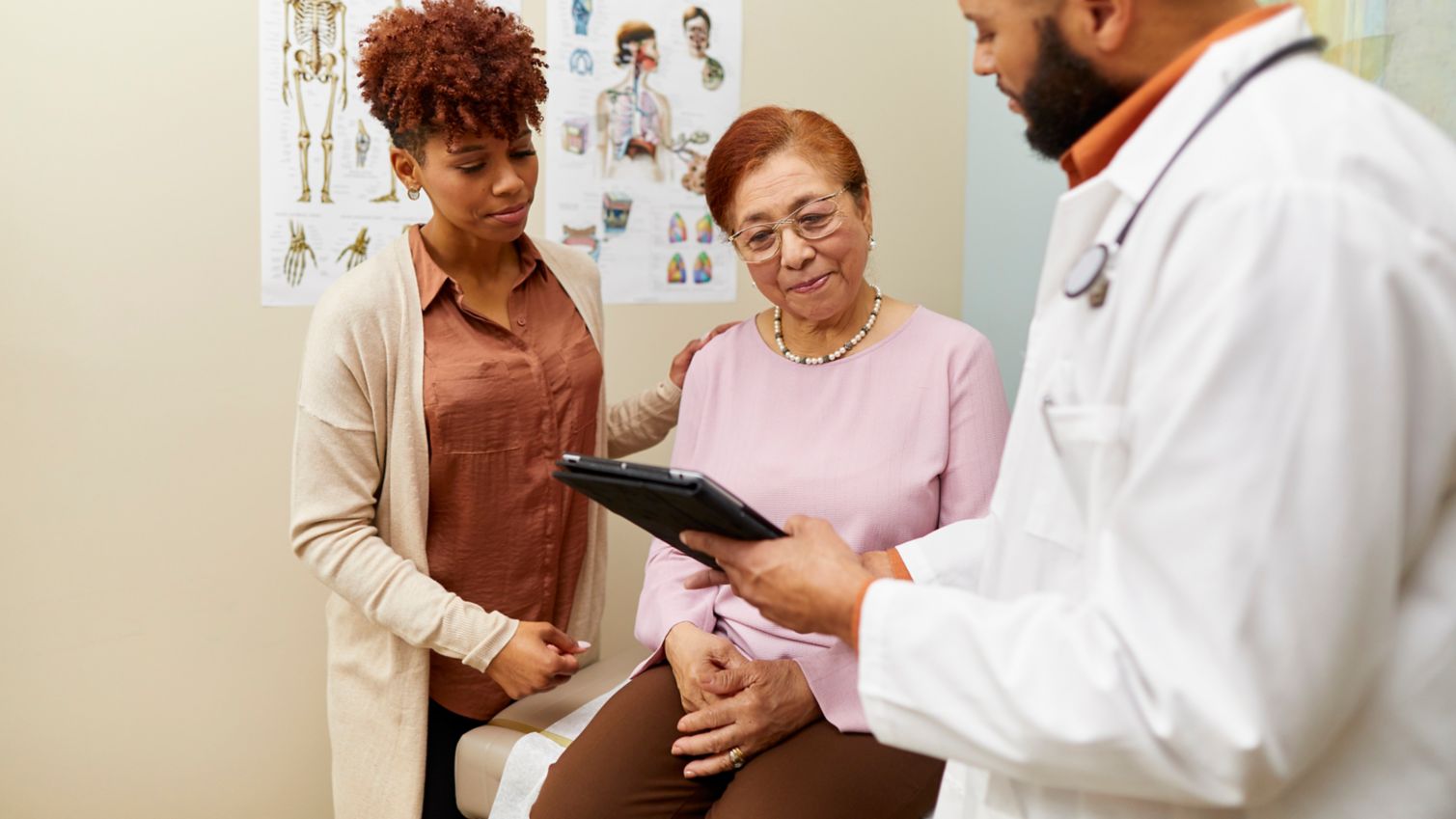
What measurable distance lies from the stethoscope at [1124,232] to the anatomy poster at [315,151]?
1.75 metres

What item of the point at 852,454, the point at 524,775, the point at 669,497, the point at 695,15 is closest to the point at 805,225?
the point at 852,454

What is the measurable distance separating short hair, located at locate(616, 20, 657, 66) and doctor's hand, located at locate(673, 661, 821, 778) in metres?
1.69

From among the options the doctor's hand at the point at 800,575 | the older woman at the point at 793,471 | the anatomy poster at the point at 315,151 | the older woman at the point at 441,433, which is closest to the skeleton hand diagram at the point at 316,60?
the anatomy poster at the point at 315,151

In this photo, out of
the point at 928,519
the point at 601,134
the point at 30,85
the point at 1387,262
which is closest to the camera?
the point at 1387,262

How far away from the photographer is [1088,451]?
89cm

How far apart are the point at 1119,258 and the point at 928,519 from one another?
2.86ft

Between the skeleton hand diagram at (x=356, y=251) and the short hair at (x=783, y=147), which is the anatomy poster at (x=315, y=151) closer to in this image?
the skeleton hand diagram at (x=356, y=251)

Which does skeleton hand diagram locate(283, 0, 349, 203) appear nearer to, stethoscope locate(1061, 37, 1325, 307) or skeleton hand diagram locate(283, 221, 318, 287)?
skeleton hand diagram locate(283, 221, 318, 287)

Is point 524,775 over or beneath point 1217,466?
beneath

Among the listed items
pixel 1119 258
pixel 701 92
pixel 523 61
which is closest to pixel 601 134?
pixel 701 92

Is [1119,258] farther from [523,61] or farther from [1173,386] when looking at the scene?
[523,61]

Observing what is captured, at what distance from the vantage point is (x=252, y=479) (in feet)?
7.38

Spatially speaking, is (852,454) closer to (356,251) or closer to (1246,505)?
(1246,505)

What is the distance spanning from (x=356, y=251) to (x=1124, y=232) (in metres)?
1.82
